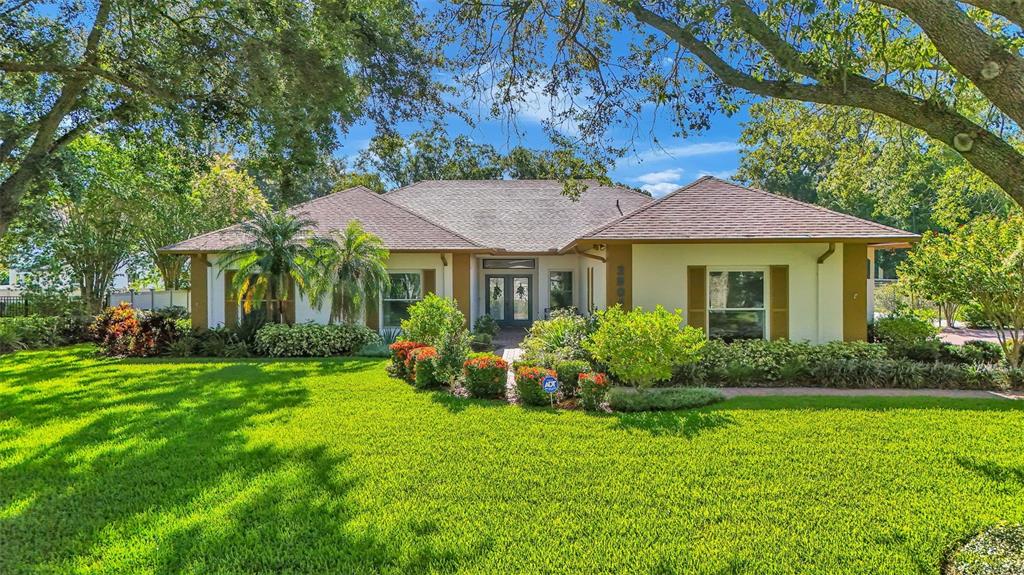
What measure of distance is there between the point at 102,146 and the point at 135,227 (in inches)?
128

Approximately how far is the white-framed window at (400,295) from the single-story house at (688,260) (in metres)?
0.03

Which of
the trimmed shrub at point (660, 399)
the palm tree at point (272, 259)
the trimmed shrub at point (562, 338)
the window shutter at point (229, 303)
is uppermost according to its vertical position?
the palm tree at point (272, 259)

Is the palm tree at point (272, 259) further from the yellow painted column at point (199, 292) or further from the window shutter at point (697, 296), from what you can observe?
the window shutter at point (697, 296)

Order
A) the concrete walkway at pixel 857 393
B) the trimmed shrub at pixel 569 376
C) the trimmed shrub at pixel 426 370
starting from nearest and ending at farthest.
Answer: the trimmed shrub at pixel 569 376
the concrete walkway at pixel 857 393
the trimmed shrub at pixel 426 370

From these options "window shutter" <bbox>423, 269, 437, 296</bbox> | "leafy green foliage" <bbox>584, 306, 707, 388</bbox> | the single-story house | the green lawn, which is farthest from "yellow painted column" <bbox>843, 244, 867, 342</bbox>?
"window shutter" <bbox>423, 269, 437, 296</bbox>

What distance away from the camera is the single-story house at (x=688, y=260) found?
1075 centimetres

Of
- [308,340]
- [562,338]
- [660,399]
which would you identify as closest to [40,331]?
[308,340]

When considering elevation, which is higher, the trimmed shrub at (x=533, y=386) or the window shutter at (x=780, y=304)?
the window shutter at (x=780, y=304)

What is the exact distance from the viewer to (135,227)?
57.3 feet

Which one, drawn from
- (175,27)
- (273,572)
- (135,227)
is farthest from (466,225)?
(273,572)

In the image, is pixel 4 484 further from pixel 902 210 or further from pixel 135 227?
pixel 902 210

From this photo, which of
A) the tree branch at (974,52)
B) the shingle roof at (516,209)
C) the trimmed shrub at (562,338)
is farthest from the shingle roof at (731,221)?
the tree branch at (974,52)

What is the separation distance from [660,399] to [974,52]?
539 cm

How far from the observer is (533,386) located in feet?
23.8
